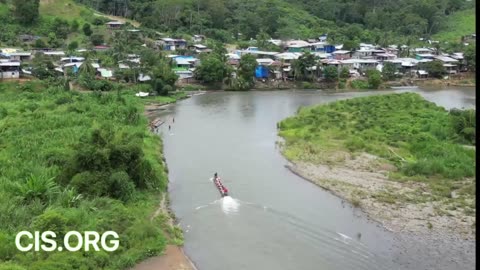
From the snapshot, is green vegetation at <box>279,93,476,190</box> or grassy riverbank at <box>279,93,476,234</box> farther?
green vegetation at <box>279,93,476,190</box>

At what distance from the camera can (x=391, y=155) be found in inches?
982

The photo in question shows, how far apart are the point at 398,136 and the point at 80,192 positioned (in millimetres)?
18151

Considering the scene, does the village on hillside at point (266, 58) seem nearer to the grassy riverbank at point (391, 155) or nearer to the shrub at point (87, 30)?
the shrub at point (87, 30)

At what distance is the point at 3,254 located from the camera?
40.3ft

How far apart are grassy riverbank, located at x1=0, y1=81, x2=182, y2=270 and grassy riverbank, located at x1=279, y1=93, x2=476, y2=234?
7400 mm

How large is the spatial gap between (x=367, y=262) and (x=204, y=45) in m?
51.7

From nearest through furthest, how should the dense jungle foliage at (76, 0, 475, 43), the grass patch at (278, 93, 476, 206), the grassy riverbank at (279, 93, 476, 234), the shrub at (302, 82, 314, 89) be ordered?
the grassy riverbank at (279, 93, 476, 234) → the grass patch at (278, 93, 476, 206) → the shrub at (302, 82, 314, 89) → the dense jungle foliage at (76, 0, 475, 43)

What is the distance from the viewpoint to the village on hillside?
47.6m

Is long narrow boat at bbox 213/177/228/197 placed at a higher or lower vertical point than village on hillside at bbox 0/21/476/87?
lower

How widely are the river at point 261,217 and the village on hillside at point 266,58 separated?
67.2 feet

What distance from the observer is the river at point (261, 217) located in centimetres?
1457

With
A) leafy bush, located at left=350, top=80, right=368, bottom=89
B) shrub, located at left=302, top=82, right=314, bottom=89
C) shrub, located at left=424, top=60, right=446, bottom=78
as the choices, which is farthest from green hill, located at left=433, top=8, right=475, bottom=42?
shrub, located at left=302, top=82, right=314, bottom=89

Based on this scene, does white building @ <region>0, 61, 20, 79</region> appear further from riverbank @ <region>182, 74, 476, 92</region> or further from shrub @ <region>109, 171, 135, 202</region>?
shrub @ <region>109, 171, 135, 202</region>

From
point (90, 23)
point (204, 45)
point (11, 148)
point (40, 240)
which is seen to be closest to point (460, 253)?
point (40, 240)
